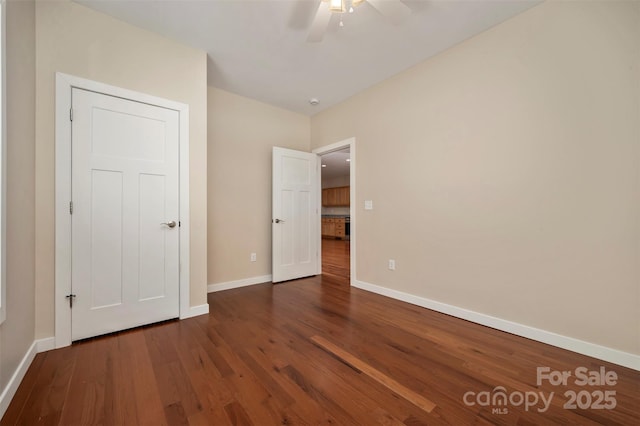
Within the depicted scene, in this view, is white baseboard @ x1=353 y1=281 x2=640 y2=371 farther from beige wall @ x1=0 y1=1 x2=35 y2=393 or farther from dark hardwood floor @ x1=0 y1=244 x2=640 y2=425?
beige wall @ x1=0 y1=1 x2=35 y2=393

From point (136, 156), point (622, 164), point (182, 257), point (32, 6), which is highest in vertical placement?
point (32, 6)

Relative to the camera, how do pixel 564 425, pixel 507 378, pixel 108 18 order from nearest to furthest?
pixel 564 425, pixel 507 378, pixel 108 18

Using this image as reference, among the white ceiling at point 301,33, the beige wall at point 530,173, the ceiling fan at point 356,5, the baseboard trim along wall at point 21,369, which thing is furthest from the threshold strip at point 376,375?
the white ceiling at point 301,33

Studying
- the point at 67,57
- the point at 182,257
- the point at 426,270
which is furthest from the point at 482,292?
the point at 67,57

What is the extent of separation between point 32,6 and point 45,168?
1146mm

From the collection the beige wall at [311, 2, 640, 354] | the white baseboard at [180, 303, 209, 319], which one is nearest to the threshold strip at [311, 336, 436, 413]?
the white baseboard at [180, 303, 209, 319]

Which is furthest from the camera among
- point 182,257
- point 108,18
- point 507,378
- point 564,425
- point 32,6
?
point 182,257

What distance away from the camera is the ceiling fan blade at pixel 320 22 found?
1.83 meters

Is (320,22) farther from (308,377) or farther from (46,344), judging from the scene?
(46,344)

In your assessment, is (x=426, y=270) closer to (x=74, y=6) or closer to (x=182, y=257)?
(x=182, y=257)

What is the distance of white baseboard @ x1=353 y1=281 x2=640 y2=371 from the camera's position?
171cm

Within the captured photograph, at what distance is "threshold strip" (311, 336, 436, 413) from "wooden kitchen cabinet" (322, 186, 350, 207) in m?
7.71

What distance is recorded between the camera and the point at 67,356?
1797 mm

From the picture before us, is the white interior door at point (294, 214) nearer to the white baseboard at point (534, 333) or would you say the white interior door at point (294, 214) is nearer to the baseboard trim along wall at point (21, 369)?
the white baseboard at point (534, 333)
